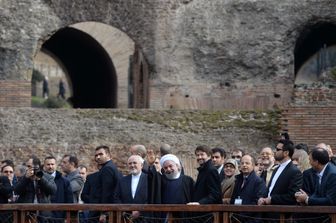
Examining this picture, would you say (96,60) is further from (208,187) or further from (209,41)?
(208,187)

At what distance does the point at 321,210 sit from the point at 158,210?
2.30 meters

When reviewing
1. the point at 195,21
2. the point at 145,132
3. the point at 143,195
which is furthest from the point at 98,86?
the point at 143,195

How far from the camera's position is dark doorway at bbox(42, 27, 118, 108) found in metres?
42.8

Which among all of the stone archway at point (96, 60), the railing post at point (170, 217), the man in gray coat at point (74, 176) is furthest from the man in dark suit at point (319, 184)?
the stone archway at point (96, 60)

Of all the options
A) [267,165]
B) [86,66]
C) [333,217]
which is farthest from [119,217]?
[86,66]

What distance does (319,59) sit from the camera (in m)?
35.5

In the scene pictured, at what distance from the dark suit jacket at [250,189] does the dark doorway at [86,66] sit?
24171 mm

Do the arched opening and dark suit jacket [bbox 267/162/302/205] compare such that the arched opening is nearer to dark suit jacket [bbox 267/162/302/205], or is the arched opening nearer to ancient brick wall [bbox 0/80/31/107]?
ancient brick wall [bbox 0/80/31/107]

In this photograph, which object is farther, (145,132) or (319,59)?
(319,59)

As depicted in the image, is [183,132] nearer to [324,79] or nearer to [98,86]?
[324,79]

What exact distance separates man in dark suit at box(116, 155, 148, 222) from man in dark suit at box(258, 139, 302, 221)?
6.33ft

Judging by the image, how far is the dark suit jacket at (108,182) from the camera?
18922 millimetres

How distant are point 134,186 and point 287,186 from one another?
245 cm

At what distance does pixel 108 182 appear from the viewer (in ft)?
62.1
